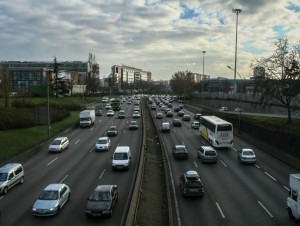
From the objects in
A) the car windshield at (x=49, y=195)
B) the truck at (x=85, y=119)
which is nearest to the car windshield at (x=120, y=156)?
the car windshield at (x=49, y=195)

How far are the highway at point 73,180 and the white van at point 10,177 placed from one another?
0.43 metres

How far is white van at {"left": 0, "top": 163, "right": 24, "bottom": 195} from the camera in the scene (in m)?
27.6

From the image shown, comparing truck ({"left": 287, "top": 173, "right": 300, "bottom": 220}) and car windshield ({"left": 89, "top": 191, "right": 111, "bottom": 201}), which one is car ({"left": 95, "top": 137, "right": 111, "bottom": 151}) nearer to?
car windshield ({"left": 89, "top": 191, "right": 111, "bottom": 201})

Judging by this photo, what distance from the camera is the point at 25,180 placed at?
31906 millimetres

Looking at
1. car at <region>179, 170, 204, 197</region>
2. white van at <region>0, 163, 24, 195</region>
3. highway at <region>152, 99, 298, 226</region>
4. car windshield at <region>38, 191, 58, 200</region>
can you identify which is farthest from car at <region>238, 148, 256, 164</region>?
car windshield at <region>38, 191, 58, 200</region>

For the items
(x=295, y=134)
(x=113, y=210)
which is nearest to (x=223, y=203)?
(x=113, y=210)

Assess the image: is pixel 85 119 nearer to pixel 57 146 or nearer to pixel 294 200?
pixel 57 146

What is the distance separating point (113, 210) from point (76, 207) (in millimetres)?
2521

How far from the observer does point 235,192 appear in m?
28.2

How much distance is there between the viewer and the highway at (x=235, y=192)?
2267 cm

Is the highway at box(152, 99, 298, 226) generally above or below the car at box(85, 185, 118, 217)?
below

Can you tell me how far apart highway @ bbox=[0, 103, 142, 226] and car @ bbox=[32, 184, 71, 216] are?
0.34 meters

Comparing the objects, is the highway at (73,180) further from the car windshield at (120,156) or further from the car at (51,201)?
the car windshield at (120,156)

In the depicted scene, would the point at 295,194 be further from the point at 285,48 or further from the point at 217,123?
the point at 285,48
